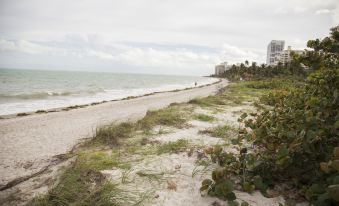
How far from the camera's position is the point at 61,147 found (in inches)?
224

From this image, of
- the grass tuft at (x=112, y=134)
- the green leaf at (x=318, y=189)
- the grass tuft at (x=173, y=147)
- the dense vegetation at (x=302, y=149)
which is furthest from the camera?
the grass tuft at (x=112, y=134)

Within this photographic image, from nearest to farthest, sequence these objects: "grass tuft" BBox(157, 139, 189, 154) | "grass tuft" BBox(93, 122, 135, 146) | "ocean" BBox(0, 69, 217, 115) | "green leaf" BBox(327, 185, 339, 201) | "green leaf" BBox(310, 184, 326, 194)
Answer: "green leaf" BBox(327, 185, 339, 201), "green leaf" BBox(310, 184, 326, 194), "grass tuft" BBox(157, 139, 189, 154), "grass tuft" BBox(93, 122, 135, 146), "ocean" BBox(0, 69, 217, 115)

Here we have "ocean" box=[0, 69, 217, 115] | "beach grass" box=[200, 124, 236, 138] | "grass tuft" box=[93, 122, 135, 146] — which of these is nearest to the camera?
"grass tuft" box=[93, 122, 135, 146]

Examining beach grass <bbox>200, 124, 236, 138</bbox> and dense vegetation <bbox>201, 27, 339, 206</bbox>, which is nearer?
dense vegetation <bbox>201, 27, 339, 206</bbox>

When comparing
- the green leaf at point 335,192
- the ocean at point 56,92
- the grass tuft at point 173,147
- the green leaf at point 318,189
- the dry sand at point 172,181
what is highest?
the green leaf at point 335,192

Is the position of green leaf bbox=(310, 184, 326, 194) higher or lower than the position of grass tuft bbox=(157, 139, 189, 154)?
higher

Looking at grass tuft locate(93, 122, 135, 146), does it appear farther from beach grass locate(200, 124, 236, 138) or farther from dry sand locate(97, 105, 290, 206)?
beach grass locate(200, 124, 236, 138)

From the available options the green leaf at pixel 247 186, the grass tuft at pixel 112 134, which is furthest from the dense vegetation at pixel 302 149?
the grass tuft at pixel 112 134

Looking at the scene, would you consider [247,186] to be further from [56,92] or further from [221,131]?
[56,92]

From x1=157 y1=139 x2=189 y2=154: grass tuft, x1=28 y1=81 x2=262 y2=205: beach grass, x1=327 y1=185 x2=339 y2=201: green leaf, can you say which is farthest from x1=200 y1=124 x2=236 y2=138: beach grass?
x1=327 y1=185 x2=339 y2=201: green leaf

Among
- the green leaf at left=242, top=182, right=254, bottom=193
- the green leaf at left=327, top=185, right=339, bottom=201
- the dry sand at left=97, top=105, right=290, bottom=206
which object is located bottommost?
the dry sand at left=97, top=105, right=290, bottom=206

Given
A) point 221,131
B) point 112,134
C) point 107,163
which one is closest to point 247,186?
point 107,163

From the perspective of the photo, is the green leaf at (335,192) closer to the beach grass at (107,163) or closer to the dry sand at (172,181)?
the dry sand at (172,181)

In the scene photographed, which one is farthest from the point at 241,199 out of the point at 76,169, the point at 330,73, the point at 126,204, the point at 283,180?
the point at 76,169
